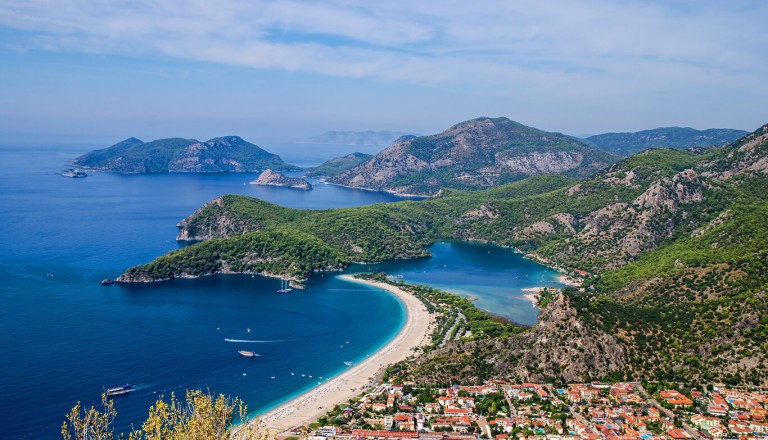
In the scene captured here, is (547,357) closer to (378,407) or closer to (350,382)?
(378,407)

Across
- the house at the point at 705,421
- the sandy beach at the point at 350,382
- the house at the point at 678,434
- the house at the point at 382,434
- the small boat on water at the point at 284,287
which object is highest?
the house at the point at 705,421

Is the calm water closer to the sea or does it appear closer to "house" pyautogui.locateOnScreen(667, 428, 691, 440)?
the sea

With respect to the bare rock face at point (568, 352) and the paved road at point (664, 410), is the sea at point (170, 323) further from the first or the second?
the paved road at point (664, 410)

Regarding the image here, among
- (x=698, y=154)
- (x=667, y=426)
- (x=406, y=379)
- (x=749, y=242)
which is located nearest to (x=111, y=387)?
(x=406, y=379)

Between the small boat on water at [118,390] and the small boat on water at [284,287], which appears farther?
the small boat on water at [284,287]

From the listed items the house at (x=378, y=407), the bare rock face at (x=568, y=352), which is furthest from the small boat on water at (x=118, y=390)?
the bare rock face at (x=568, y=352)

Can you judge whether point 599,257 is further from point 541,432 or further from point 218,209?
point 218,209

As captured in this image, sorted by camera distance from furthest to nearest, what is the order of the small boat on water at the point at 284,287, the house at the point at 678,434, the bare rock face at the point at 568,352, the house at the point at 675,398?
the small boat on water at the point at 284,287, the bare rock face at the point at 568,352, the house at the point at 675,398, the house at the point at 678,434

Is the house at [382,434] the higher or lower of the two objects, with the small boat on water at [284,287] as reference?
lower
